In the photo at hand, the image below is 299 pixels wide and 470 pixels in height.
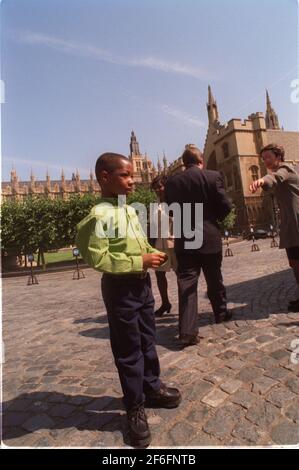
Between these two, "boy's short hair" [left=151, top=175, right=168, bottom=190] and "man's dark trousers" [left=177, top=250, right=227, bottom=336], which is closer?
"man's dark trousers" [left=177, top=250, right=227, bottom=336]

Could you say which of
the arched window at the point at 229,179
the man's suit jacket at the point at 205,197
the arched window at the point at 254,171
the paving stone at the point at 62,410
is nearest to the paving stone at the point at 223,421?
the paving stone at the point at 62,410

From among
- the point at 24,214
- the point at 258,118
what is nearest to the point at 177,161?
the point at 258,118

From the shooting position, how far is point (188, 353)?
329 centimetres

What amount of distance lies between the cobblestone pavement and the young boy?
21cm

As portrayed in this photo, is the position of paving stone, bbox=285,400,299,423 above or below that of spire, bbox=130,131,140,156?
below

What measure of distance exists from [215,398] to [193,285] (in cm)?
138

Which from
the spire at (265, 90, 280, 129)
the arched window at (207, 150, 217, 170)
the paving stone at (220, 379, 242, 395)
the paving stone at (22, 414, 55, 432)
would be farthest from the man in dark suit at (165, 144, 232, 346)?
the spire at (265, 90, 280, 129)

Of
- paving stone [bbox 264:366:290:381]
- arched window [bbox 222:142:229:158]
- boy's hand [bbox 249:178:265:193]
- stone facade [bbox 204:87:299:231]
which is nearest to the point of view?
paving stone [bbox 264:366:290:381]

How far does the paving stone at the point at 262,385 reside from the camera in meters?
2.37

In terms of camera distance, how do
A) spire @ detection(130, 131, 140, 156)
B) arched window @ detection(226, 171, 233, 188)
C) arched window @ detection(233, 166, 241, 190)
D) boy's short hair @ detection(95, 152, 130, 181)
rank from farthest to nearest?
spire @ detection(130, 131, 140, 156)
arched window @ detection(226, 171, 233, 188)
arched window @ detection(233, 166, 241, 190)
boy's short hair @ detection(95, 152, 130, 181)

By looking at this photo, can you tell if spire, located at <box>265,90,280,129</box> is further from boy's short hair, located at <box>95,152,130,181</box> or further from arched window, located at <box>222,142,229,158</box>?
boy's short hair, located at <box>95,152,130,181</box>

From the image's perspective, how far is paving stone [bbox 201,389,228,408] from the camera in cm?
230

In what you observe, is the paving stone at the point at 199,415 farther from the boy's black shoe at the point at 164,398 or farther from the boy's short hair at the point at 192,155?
the boy's short hair at the point at 192,155
